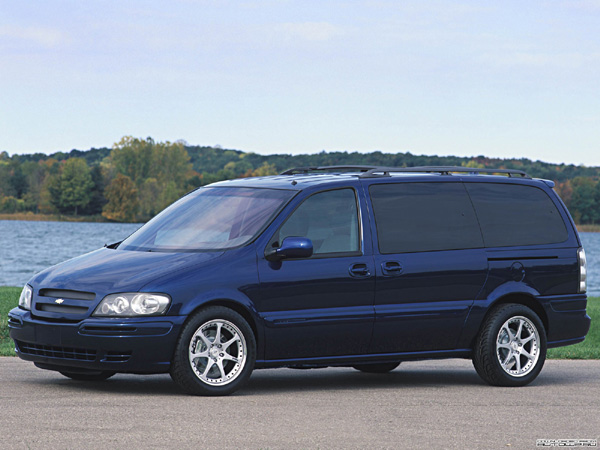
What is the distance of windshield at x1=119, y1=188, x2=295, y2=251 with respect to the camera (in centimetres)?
957

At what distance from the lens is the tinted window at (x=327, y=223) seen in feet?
31.7

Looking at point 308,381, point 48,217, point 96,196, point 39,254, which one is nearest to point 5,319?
point 308,381

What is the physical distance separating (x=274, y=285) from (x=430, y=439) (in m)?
2.40

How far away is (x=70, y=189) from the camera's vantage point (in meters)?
138

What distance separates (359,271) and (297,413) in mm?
1839

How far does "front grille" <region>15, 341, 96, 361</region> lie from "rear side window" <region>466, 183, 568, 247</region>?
395cm

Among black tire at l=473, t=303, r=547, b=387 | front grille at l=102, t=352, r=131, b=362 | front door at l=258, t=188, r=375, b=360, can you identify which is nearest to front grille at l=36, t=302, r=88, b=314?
front grille at l=102, t=352, r=131, b=362

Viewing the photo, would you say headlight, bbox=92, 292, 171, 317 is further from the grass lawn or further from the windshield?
the grass lawn

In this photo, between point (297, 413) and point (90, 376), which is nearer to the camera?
point (297, 413)

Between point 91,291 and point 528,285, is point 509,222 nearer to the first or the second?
point 528,285

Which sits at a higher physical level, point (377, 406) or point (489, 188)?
point (489, 188)

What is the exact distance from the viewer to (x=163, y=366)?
8.91 m

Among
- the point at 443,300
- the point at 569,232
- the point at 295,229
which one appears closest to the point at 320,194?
the point at 295,229

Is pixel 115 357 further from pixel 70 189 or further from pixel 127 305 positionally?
pixel 70 189
